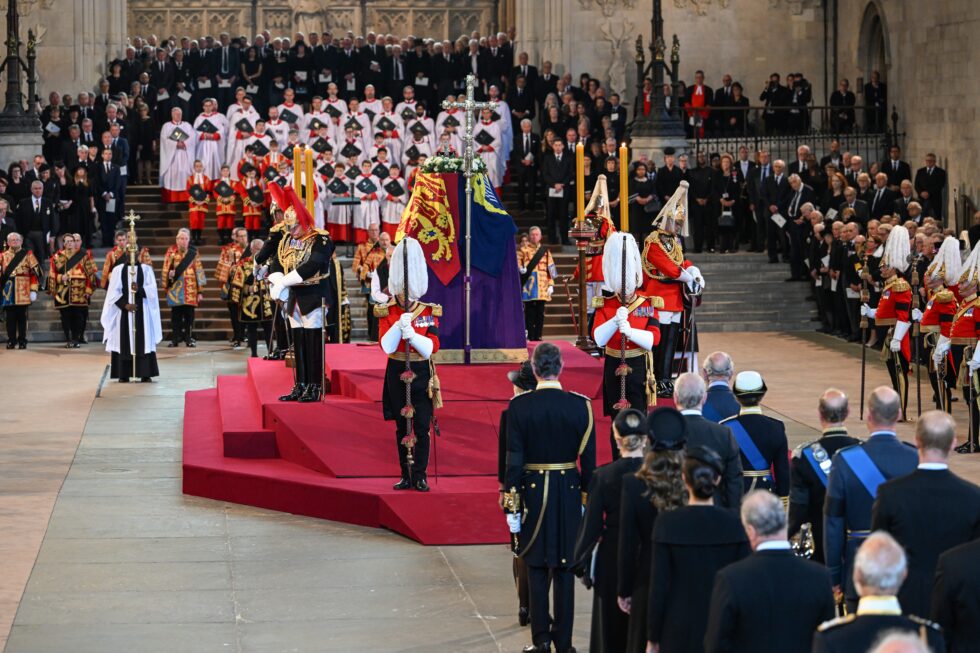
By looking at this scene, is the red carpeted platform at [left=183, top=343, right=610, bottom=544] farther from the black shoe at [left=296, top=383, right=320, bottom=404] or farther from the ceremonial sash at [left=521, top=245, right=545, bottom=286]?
the ceremonial sash at [left=521, top=245, right=545, bottom=286]

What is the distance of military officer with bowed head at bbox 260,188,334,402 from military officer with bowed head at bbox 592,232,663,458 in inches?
98.6

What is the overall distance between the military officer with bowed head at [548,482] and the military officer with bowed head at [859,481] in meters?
1.74

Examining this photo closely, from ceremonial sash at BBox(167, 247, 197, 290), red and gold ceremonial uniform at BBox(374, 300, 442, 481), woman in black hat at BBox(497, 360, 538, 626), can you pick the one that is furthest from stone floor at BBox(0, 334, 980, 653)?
ceremonial sash at BBox(167, 247, 197, 290)

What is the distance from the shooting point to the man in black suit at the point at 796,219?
84.0 ft

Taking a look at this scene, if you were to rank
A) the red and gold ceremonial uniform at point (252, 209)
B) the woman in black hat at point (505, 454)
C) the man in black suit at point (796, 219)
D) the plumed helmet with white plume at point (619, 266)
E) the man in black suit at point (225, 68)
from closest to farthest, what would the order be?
the woman in black hat at point (505, 454)
the plumed helmet with white plume at point (619, 266)
the man in black suit at point (796, 219)
the red and gold ceremonial uniform at point (252, 209)
the man in black suit at point (225, 68)

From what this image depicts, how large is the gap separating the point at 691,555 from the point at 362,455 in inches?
267

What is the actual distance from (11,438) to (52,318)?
8.48 metres

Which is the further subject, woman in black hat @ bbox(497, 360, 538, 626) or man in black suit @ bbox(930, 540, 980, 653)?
woman in black hat @ bbox(497, 360, 538, 626)

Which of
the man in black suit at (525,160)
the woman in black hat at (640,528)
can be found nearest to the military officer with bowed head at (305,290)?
the woman in black hat at (640,528)

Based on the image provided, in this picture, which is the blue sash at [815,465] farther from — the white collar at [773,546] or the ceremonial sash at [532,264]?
the ceremonial sash at [532,264]

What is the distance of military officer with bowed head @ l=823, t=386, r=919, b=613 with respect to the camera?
7598 mm

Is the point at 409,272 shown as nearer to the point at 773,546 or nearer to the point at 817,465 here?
the point at 817,465

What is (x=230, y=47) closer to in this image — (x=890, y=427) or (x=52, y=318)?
(x=52, y=318)

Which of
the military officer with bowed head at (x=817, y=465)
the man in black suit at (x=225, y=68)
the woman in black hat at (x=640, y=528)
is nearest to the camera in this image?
the woman in black hat at (x=640, y=528)
